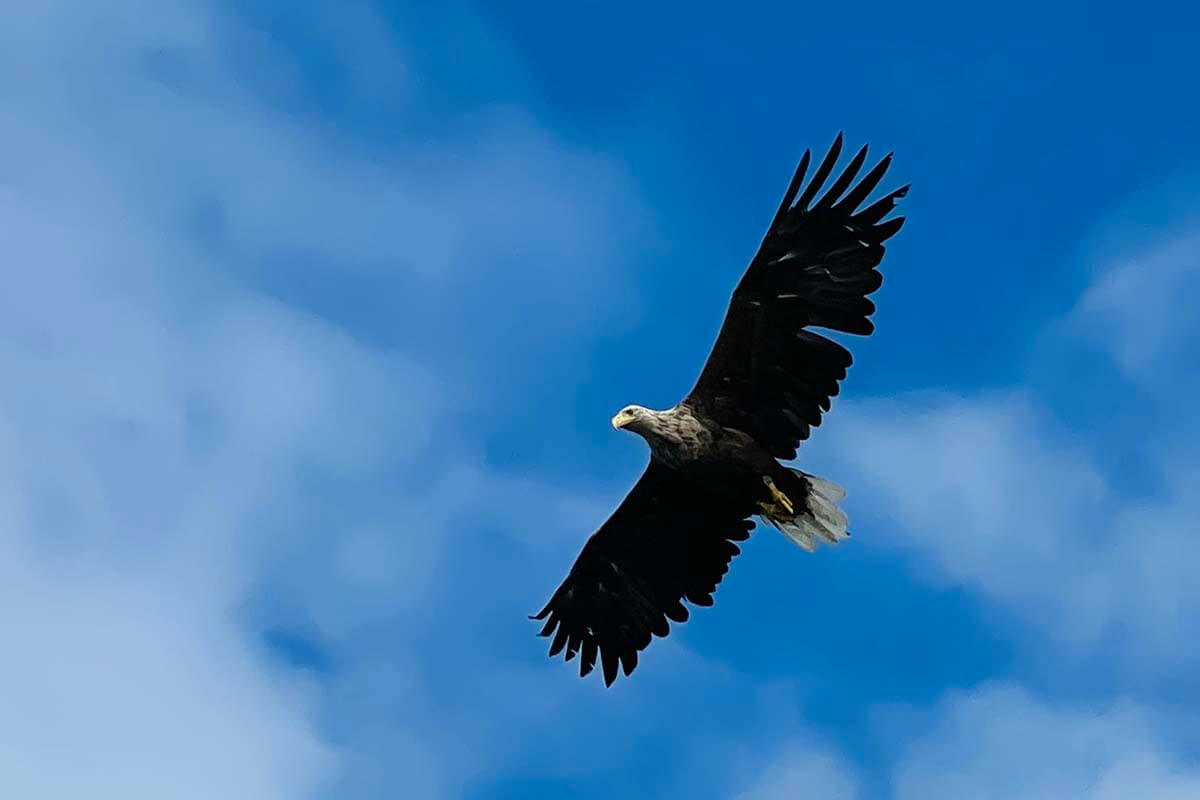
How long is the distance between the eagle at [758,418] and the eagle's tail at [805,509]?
0.01 metres

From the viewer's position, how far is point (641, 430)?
16.6 m

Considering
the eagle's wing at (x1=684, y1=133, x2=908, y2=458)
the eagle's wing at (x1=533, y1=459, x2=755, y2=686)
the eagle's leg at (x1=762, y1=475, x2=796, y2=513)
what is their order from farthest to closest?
the eagle's wing at (x1=533, y1=459, x2=755, y2=686) → the eagle's leg at (x1=762, y1=475, x2=796, y2=513) → the eagle's wing at (x1=684, y1=133, x2=908, y2=458)

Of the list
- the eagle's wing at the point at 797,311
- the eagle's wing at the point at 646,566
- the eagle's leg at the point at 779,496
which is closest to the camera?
the eagle's wing at the point at 797,311

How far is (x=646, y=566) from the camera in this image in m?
18.3

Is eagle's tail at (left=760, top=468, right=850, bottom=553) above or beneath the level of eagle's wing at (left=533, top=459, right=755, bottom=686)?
beneath

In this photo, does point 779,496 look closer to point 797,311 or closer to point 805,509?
point 805,509

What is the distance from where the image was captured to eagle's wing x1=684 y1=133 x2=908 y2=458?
15.7 metres

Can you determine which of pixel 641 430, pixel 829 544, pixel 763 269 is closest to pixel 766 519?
pixel 829 544

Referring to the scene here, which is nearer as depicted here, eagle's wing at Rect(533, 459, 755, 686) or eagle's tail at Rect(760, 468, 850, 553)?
eagle's tail at Rect(760, 468, 850, 553)

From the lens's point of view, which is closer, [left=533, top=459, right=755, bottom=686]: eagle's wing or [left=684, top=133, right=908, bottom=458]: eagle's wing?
[left=684, top=133, right=908, bottom=458]: eagle's wing

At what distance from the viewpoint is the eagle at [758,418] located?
15.7 meters

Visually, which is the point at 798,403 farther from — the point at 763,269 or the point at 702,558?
the point at 702,558

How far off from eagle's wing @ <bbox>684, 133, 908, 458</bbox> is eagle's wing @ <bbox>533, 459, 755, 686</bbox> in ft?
3.09

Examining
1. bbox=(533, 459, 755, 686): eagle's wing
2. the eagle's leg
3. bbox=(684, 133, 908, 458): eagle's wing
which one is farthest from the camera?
bbox=(533, 459, 755, 686): eagle's wing
